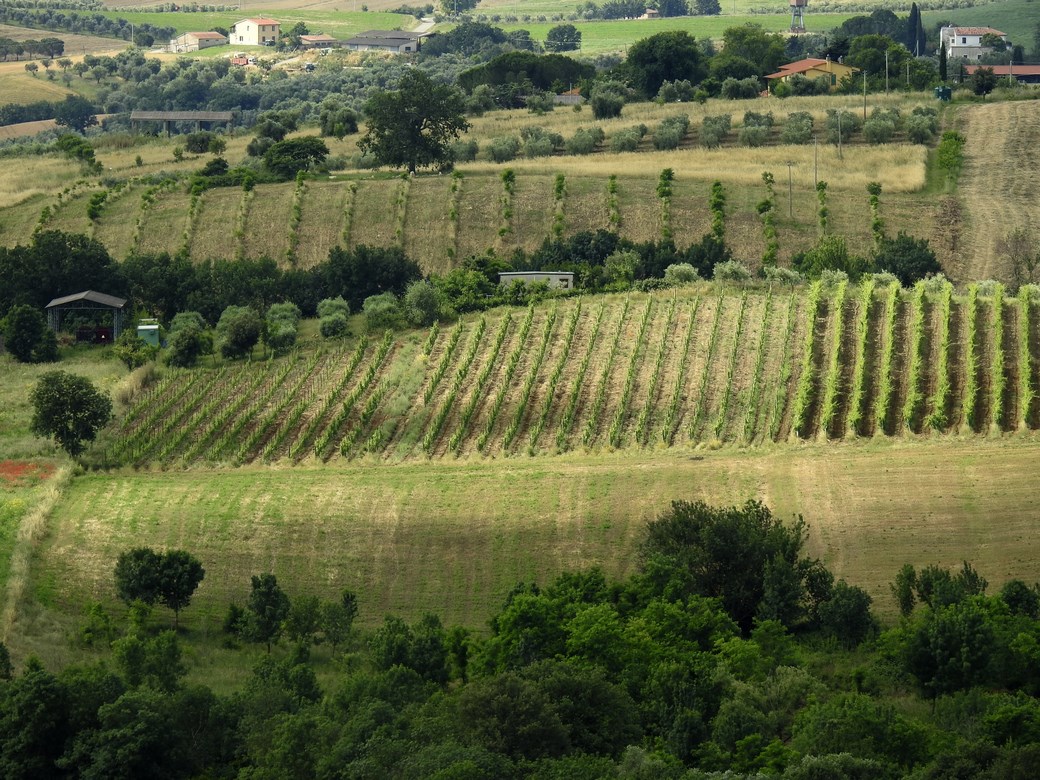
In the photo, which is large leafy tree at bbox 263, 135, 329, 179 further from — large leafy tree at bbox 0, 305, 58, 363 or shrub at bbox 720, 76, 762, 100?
shrub at bbox 720, 76, 762, 100

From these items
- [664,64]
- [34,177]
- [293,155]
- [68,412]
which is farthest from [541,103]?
[68,412]

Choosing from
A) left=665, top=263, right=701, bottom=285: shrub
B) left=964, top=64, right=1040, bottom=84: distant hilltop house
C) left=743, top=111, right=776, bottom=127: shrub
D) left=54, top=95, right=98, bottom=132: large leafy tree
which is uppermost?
left=743, top=111, right=776, bottom=127: shrub

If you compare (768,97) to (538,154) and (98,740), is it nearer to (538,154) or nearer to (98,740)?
(538,154)

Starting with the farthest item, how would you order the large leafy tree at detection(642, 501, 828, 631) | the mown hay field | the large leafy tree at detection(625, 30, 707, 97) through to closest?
the large leafy tree at detection(625, 30, 707, 97) → the mown hay field → the large leafy tree at detection(642, 501, 828, 631)

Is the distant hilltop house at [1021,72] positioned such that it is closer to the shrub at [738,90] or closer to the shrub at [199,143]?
the shrub at [738,90]

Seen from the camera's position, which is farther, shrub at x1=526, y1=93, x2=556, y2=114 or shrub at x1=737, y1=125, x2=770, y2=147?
shrub at x1=526, y1=93, x2=556, y2=114

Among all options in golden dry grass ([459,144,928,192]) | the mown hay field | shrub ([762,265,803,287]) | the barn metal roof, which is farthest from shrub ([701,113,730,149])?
the mown hay field

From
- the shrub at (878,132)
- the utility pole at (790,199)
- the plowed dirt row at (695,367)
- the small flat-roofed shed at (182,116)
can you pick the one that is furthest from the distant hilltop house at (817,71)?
the plowed dirt row at (695,367)
